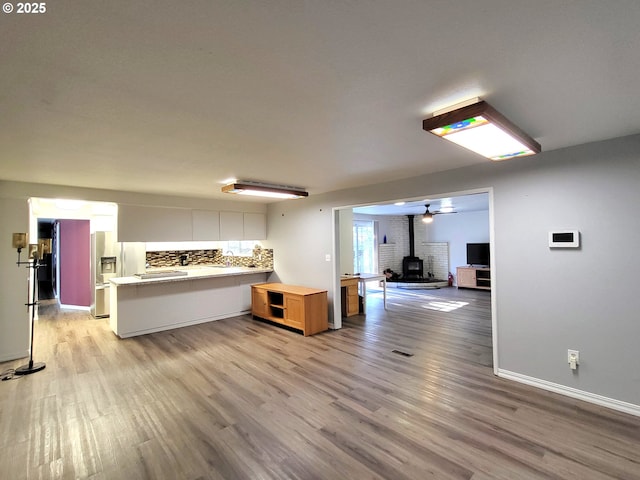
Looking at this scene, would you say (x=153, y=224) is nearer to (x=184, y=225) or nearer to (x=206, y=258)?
(x=184, y=225)

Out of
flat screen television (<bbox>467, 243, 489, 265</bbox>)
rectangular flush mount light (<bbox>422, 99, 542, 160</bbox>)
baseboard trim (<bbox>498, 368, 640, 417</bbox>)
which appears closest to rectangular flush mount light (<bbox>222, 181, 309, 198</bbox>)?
rectangular flush mount light (<bbox>422, 99, 542, 160</bbox>)

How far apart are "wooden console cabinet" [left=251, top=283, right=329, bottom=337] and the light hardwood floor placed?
572 millimetres

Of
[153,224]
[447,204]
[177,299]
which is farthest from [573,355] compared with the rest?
[153,224]

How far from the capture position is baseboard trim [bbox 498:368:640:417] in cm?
255

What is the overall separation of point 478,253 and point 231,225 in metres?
7.23

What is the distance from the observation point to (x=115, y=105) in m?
1.81

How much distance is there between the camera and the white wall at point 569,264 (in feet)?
8.41

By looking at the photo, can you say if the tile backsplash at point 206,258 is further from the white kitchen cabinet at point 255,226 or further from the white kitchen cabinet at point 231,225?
the white kitchen cabinet at point 231,225

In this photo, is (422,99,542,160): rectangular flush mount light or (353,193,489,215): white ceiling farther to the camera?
(353,193,489,215): white ceiling

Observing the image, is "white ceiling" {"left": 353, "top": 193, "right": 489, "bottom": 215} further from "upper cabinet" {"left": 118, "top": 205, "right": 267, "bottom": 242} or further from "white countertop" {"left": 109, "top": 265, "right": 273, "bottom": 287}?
"white countertop" {"left": 109, "top": 265, "right": 273, "bottom": 287}

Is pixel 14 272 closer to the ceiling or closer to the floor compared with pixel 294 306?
closer to the ceiling

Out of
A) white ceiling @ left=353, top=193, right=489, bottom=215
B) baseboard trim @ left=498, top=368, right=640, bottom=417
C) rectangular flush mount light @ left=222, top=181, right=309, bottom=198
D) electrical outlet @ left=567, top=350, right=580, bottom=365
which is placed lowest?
baseboard trim @ left=498, top=368, right=640, bottom=417

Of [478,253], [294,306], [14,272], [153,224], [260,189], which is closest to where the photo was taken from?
[14,272]

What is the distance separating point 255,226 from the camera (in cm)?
638
